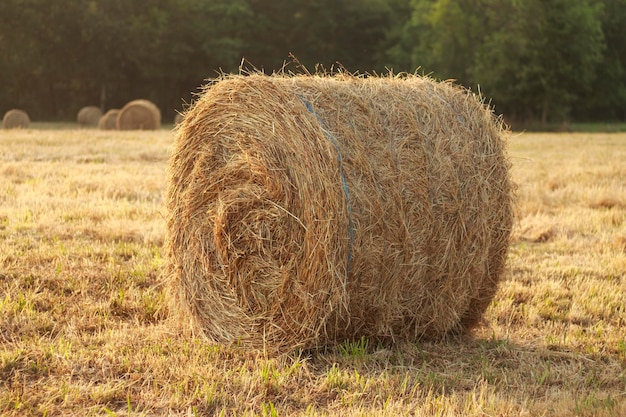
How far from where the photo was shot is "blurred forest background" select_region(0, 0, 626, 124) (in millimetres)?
43562

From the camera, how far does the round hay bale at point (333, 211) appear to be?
4961 mm

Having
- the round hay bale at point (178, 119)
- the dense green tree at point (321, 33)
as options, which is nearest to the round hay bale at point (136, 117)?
the round hay bale at point (178, 119)

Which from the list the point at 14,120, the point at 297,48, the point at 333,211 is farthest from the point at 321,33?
the point at 333,211

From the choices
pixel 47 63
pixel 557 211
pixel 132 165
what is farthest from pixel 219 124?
pixel 47 63

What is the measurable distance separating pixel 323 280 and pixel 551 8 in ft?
146

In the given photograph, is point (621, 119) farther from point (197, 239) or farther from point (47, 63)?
point (197, 239)

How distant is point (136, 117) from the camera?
26.4 m

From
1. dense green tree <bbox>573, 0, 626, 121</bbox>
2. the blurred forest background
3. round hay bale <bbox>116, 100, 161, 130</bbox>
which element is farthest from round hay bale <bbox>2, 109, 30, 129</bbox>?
dense green tree <bbox>573, 0, 626, 121</bbox>

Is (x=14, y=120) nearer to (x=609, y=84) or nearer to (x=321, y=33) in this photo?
(x=321, y=33)

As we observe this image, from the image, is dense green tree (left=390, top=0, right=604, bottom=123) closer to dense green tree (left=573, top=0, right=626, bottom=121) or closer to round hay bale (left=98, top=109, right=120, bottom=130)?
dense green tree (left=573, top=0, right=626, bottom=121)

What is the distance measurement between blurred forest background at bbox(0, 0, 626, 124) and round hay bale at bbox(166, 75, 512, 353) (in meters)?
36.1

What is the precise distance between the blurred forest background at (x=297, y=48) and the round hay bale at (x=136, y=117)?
572 inches

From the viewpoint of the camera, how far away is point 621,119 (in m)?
48.9

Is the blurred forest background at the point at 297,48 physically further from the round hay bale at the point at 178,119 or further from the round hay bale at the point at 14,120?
the round hay bale at the point at 14,120
